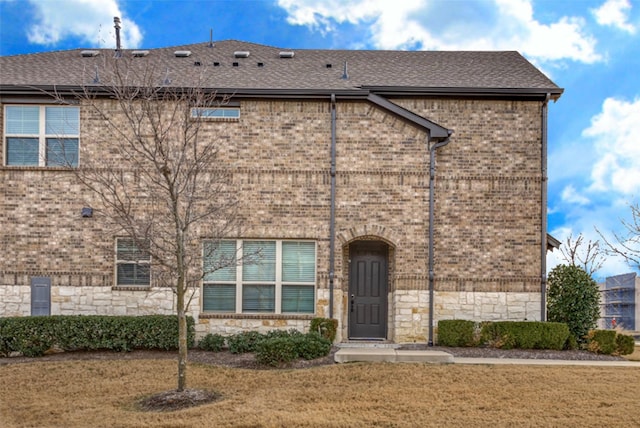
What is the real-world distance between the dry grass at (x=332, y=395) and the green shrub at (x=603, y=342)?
5.84ft

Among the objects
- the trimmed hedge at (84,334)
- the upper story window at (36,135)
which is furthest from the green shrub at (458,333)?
the upper story window at (36,135)

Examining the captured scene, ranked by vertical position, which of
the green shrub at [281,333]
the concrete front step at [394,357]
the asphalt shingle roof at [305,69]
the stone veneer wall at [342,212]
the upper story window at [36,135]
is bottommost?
the concrete front step at [394,357]

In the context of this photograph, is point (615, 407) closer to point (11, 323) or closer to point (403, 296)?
point (403, 296)

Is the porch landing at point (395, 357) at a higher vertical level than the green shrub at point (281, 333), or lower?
lower

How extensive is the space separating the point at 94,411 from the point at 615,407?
729cm

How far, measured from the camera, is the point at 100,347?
12195 millimetres

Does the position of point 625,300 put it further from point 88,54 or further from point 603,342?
point 88,54

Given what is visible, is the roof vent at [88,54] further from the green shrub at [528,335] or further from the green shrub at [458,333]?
the green shrub at [528,335]

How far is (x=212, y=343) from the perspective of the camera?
12.5 metres

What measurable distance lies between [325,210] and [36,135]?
695cm

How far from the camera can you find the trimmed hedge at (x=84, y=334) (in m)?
12.1

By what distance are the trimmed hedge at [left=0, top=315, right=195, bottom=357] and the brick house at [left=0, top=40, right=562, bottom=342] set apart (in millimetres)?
1087

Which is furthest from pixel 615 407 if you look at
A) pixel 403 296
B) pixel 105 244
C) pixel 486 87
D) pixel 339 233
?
pixel 105 244

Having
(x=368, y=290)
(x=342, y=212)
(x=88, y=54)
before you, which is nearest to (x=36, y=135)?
(x=88, y=54)
